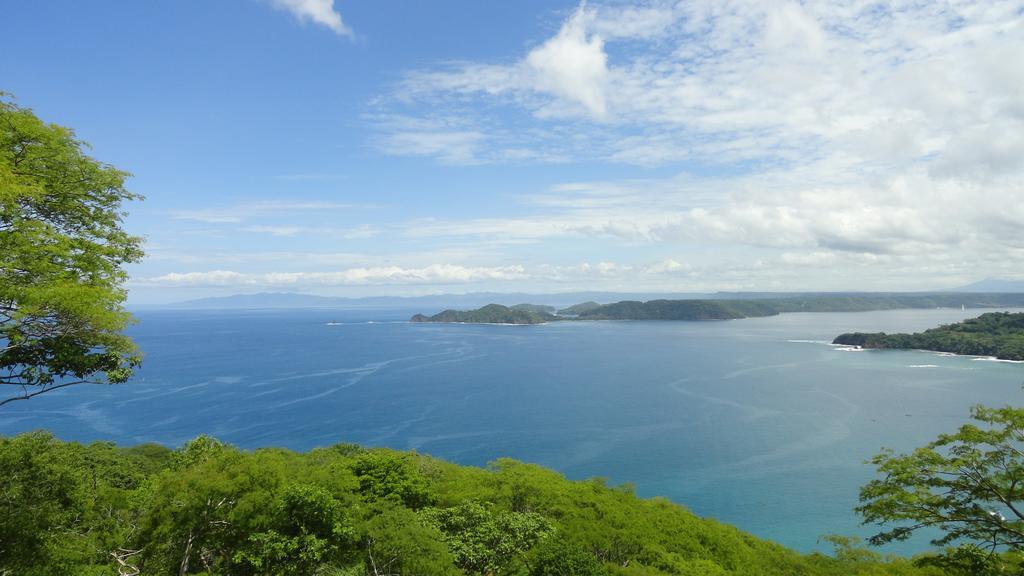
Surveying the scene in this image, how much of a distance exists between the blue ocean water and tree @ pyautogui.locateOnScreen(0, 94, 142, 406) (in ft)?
140

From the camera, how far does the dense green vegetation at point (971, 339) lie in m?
116

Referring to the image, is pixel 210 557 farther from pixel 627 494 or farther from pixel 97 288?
pixel 627 494

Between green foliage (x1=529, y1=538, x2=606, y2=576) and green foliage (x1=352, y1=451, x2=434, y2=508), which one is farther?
green foliage (x1=352, y1=451, x2=434, y2=508)

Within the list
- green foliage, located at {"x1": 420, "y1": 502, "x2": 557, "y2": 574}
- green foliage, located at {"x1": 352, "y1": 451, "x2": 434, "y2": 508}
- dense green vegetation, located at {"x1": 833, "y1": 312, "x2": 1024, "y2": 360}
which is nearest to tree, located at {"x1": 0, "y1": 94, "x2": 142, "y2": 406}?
green foliage, located at {"x1": 420, "y1": 502, "x2": 557, "y2": 574}

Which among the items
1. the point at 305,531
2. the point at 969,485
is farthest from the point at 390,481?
the point at 969,485

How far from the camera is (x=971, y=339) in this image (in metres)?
124

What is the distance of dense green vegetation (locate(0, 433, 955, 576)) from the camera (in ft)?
39.0

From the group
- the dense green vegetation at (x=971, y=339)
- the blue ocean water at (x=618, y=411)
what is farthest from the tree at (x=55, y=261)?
the dense green vegetation at (x=971, y=339)

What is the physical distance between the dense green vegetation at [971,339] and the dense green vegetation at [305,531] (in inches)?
5345

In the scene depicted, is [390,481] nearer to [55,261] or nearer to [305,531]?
[305,531]

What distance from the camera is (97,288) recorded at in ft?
28.4

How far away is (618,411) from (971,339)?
368 feet

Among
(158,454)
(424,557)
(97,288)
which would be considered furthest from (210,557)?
(158,454)

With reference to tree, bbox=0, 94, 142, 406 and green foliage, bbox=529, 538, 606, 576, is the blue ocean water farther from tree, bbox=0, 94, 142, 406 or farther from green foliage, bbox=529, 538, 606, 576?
tree, bbox=0, 94, 142, 406
